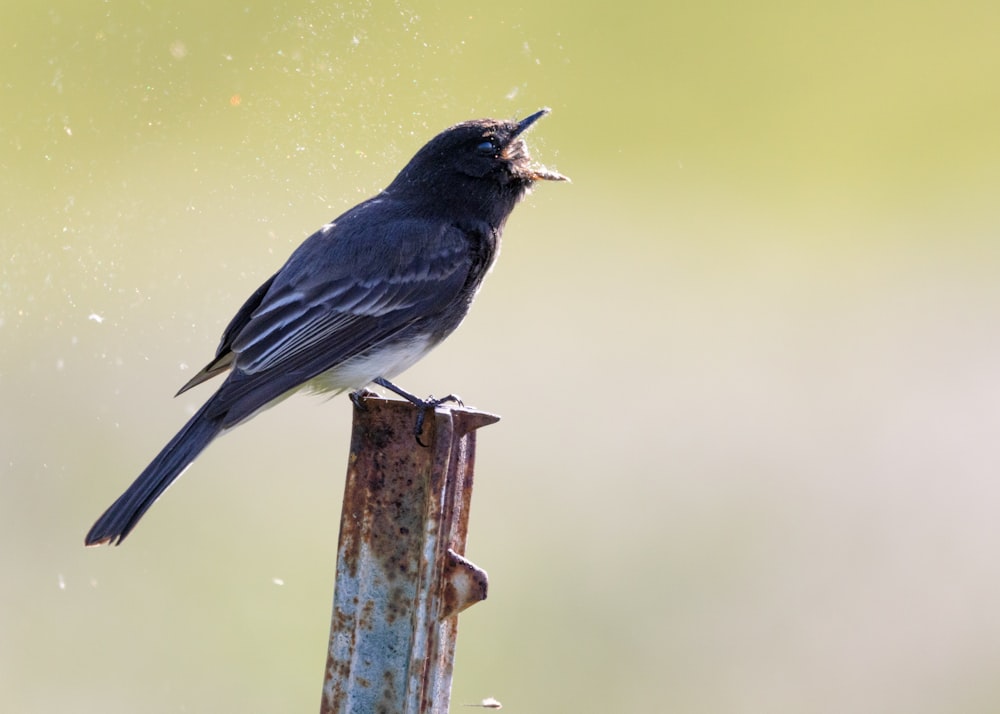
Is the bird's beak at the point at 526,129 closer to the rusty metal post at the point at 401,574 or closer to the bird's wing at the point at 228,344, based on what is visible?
the bird's wing at the point at 228,344

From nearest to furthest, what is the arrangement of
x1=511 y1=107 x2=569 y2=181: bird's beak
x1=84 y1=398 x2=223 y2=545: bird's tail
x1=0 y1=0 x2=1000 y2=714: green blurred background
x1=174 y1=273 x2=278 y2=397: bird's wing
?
x1=84 y1=398 x2=223 y2=545: bird's tail < x1=174 y1=273 x2=278 y2=397: bird's wing < x1=511 y1=107 x2=569 y2=181: bird's beak < x1=0 y1=0 x2=1000 y2=714: green blurred background

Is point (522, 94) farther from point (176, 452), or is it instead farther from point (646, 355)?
point (176, 452)

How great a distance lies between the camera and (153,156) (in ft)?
31.5

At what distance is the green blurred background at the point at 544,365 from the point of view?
6.91 meters

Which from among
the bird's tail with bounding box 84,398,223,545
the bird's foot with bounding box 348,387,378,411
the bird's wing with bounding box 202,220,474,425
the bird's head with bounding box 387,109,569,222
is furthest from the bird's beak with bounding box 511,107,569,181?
the bird's tail with bounding box 84,398,223,545

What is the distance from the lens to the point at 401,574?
10.7 ft

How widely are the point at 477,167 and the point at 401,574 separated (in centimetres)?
251

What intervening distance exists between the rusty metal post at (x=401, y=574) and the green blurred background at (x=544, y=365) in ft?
10.9

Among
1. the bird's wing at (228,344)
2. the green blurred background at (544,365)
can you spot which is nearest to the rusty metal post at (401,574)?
the bird's wing at (228,344)

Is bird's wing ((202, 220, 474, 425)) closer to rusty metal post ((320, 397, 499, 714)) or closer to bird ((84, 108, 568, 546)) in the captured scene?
bird ((84, 108, 568, 546))

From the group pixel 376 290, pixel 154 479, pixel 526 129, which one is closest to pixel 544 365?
pixel 526 129

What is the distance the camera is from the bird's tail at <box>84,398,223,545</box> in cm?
398

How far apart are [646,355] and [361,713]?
260 inches

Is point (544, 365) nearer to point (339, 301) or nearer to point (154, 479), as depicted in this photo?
point (339, 301)
